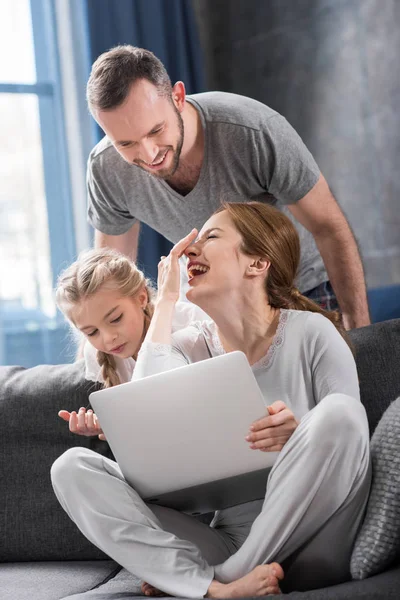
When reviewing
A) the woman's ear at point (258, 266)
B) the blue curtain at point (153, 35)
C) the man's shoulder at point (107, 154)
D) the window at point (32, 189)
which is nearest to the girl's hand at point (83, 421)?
the woman's ear at point (258, 266)

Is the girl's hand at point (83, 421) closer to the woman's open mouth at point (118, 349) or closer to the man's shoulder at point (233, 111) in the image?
the woman's open mouth at point (118, 349)

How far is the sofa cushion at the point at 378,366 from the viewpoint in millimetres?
1810

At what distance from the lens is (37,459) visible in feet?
6.39

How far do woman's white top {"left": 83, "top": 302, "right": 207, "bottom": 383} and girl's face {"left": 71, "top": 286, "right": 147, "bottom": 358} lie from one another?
55 millimetres

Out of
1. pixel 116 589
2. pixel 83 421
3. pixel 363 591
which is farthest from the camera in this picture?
pixel 83 421

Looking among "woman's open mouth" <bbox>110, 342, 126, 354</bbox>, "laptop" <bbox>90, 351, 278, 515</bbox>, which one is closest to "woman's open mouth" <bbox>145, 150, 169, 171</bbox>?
"woman's open mouth" <bbox>110, 342, 126, 354</bbox>

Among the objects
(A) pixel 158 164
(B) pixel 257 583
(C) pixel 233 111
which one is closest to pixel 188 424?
(B) pixel 257 583

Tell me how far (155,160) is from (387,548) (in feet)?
3.69

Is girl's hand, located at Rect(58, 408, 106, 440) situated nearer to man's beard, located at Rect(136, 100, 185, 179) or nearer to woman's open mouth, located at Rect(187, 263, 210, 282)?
woman's open mouth, located at Rect(187, 263, 210, 282)

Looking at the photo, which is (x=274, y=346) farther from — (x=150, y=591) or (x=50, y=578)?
(x=50, y=578)

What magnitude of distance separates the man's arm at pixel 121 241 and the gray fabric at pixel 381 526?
4.01 feet

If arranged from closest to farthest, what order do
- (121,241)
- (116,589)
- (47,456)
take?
(116,589) → (47,456) → (121,241)

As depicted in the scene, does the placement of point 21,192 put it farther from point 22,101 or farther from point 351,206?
point 351,206

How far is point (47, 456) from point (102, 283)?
0.43 m
